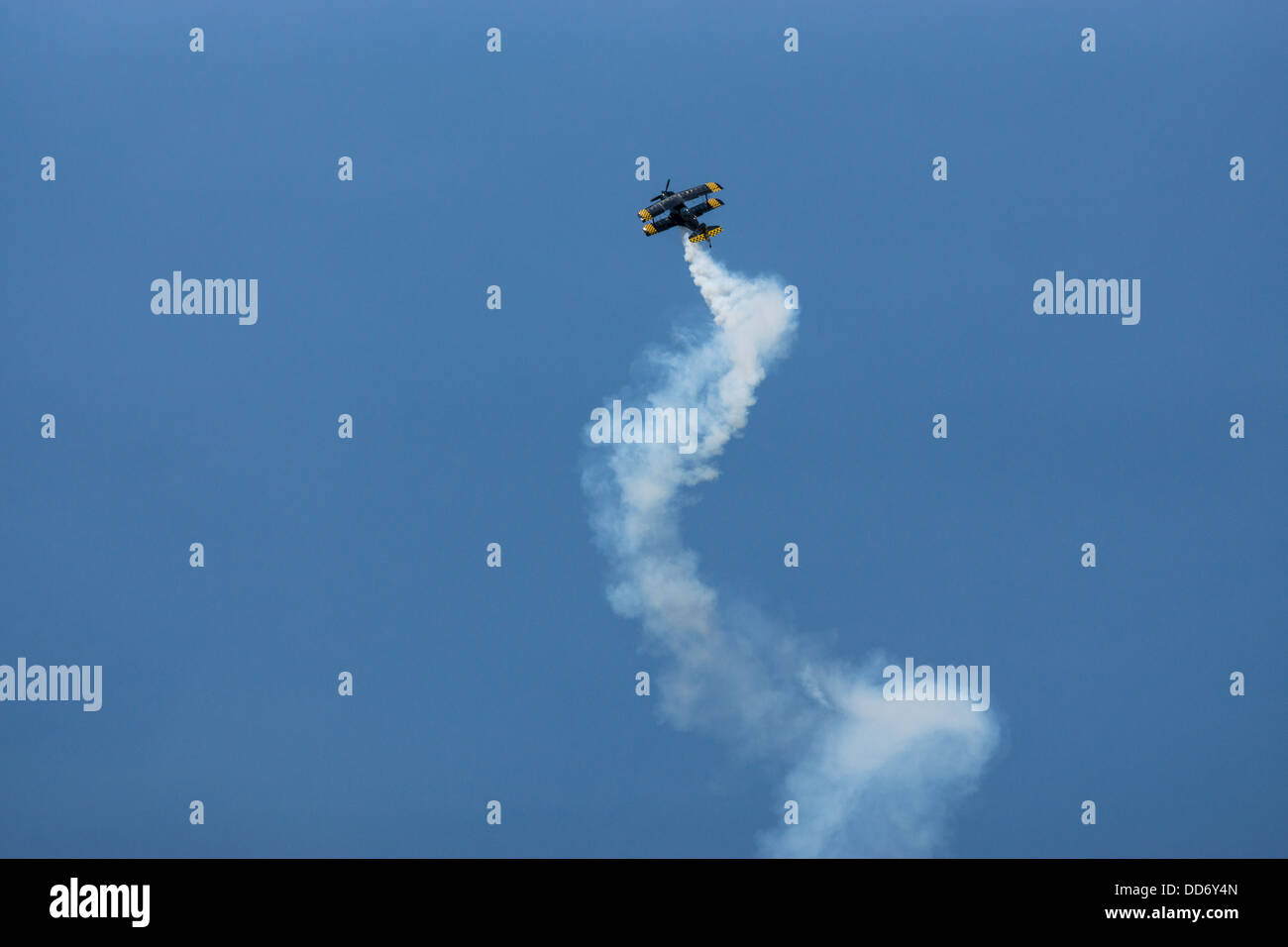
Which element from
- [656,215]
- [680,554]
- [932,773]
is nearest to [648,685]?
[680,554]

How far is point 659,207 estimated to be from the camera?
59.2 meters

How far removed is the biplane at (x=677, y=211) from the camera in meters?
59.3

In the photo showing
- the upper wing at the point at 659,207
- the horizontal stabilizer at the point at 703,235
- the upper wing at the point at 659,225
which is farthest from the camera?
the horizontal stabilizer at the point at 703,235

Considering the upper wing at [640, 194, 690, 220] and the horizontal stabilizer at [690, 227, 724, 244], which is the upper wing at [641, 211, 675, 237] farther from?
the horizontal stabilizer at [690, 227, 724, 244]

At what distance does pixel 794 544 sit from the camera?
62.1 metres

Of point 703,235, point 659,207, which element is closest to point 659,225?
point 659,207

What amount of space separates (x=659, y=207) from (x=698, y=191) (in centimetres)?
115

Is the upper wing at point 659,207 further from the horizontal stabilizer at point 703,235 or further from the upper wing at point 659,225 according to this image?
the horizontal stabilizer at point 703,235

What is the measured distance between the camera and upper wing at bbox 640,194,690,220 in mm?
59219

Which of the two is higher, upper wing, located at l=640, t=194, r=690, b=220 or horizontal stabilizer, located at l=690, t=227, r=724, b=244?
upper wing, located at l=640, t=194, r=690, b=220

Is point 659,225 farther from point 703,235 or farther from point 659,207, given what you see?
point 703,235

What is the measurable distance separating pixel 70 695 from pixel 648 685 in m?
16.0
